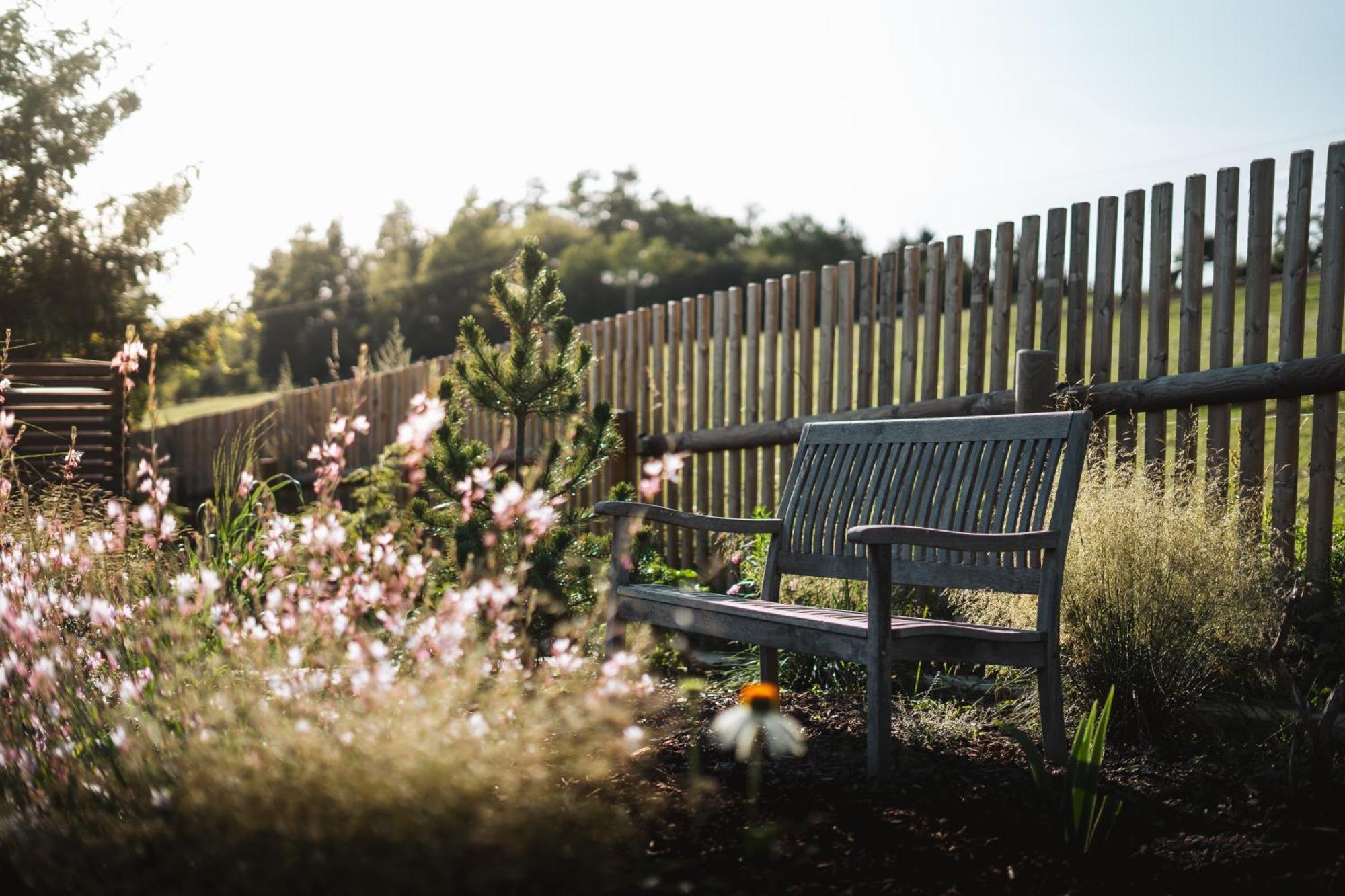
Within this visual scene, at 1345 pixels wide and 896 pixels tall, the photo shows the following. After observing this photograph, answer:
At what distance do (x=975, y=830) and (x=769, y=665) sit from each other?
1339 millimetres

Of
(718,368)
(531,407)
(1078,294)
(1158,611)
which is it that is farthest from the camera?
(718,368)

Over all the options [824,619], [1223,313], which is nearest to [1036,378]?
[1223,313]

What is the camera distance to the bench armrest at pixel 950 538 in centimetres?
266

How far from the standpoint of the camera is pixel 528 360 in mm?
4891

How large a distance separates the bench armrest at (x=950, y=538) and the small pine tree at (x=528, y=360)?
7.73ft

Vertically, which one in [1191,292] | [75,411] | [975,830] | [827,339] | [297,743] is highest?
[1191,292]

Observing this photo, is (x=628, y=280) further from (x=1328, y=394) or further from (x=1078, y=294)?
(x=1328, y=394)

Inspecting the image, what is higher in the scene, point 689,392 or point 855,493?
point 689,392

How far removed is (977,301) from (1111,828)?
305 centimetres

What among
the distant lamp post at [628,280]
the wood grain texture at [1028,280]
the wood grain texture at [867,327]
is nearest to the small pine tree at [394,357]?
the wood grain texture at [867,327]

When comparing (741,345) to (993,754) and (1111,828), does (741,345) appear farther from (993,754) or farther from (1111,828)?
(1111,828)

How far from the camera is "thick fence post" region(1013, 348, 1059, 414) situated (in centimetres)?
434

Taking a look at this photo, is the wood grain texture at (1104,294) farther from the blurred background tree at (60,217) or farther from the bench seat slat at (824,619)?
the blurred background tree at (60,217)

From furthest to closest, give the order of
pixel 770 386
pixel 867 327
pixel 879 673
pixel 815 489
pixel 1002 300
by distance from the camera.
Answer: pixel 770 386
pixel 867 327
pixel 1002 300
pixel 815 489
pixel 879 673
